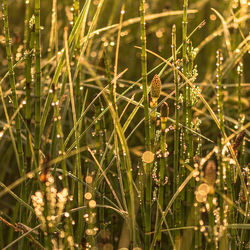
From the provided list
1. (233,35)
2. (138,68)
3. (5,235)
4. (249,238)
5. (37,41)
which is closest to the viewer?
(37,41)

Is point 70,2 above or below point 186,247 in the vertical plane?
above

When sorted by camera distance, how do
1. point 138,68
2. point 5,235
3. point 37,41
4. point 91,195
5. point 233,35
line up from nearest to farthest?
point 37,41 → point 91,195 → point 5,235 → point 233,35 → point 138,68

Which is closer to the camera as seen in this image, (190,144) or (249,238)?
(190,144)

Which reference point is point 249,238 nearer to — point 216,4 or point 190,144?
point 190,144

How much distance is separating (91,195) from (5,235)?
51 centimetres

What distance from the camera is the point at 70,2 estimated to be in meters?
2.63

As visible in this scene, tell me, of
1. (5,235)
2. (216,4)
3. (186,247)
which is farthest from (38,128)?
(216,4)

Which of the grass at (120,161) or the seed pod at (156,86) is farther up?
the seed pod at (156,86)

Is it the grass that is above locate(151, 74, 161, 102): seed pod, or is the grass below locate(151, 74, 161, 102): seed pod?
below

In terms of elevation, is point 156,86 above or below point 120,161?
above

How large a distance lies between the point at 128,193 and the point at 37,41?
1.30 ft

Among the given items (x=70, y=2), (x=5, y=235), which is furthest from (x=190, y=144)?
(x=70, y=2)

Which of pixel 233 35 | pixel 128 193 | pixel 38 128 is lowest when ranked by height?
pixel 128 193

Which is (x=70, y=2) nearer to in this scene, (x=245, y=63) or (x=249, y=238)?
(x=245, y=63)
